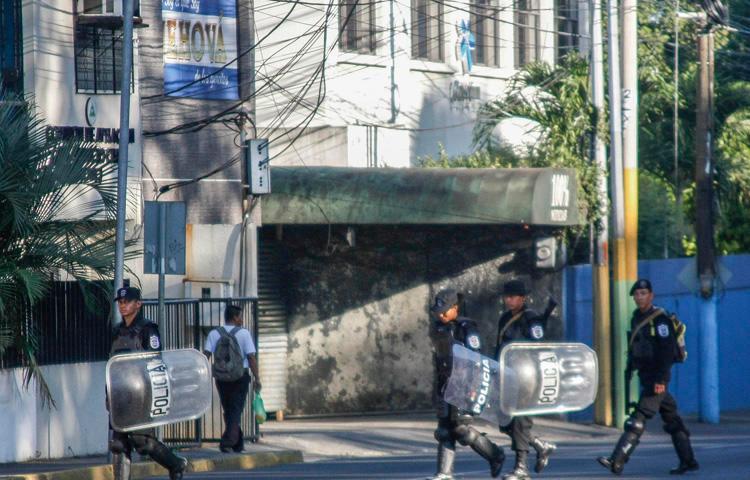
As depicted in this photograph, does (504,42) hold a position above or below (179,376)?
above

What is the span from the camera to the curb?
13562 mm

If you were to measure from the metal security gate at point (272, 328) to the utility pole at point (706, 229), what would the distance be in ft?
21.3

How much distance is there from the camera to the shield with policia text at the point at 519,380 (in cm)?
1060

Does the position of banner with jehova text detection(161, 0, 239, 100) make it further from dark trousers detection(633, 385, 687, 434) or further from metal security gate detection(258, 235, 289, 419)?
dark trousers detection(633, 385, 687, 434)

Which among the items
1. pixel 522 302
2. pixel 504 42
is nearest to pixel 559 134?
pixel 504 42

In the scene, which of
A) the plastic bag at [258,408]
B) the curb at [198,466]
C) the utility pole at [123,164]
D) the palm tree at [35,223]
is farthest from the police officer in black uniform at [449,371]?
the plastic bag at [258,408]

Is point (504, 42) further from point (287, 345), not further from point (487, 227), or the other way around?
point (287, 345)

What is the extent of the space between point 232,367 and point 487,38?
13.7m

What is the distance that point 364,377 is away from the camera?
71.5ft

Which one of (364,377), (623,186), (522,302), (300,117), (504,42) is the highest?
(504,42)

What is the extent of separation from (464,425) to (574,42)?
62.2 ft

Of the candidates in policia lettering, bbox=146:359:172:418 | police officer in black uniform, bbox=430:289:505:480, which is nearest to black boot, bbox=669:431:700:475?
police officer in black uniform, bbox=430:289:505:480

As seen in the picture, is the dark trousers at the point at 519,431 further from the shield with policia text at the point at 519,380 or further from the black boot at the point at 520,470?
the shield with policia text at the point at 519,380

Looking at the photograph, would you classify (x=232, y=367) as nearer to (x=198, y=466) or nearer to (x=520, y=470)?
(x=198, y=466)
